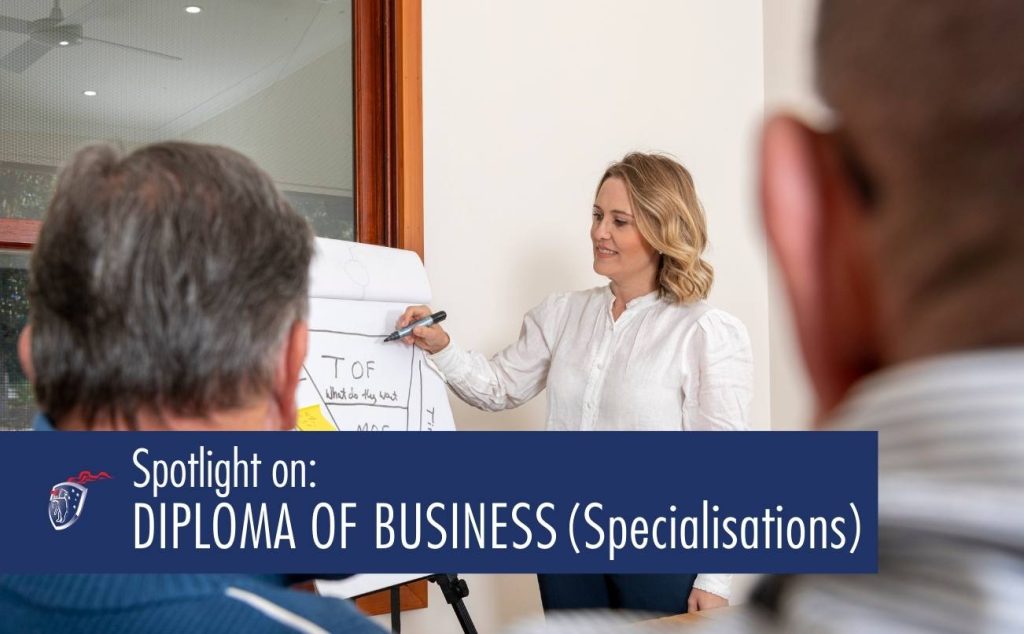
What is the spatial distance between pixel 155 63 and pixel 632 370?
144 cm

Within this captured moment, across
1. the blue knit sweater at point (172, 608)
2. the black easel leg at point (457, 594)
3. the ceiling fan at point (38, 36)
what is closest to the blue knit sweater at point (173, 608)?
the blue knit sweater at point (172, 608)

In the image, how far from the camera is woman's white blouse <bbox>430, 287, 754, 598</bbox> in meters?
2.33

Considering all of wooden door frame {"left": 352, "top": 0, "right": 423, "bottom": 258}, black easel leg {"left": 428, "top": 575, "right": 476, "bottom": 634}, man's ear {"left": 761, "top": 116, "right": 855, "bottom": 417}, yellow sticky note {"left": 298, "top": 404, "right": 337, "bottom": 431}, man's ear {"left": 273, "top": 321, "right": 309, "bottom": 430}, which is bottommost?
black easel leg {"left": 428, "top": 575, "right": 476, "bottom": 634}

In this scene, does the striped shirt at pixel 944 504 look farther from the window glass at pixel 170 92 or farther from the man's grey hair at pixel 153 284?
the window glass at pixel 170 92

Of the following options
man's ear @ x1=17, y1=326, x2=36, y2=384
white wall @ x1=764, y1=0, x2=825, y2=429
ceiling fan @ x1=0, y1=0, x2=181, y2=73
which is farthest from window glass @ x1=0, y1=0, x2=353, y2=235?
white wall @ x1=764, y1=0, x2=825, y2=429

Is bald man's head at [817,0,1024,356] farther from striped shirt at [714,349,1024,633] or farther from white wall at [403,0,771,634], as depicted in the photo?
white wall at [403,0,771,634]

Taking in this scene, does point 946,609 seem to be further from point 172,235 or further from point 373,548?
point 373,548

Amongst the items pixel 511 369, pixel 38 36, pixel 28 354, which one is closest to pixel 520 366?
pixel 511 369

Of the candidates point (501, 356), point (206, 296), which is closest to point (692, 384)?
point (501, 356)

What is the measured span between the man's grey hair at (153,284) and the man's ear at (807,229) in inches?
22.1

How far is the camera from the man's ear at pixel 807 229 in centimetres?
27

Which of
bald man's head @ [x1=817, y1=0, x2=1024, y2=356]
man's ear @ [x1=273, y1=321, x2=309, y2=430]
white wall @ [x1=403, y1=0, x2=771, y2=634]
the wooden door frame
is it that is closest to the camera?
bald man's head @ [x1=817, y1=0, x2=1024, y2=356]

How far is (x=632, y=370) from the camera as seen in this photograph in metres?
2.40

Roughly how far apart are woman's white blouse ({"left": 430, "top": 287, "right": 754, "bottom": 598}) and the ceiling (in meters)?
0.92
